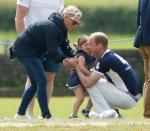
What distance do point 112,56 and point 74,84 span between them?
1.42 metres

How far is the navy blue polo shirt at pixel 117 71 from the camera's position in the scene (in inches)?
543

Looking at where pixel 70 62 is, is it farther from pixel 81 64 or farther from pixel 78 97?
pixel 78 97

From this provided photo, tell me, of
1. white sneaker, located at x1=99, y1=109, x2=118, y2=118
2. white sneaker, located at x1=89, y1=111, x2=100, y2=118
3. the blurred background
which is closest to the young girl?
white sneaker, located at x1=89, y1=111, x2=100, y2=118

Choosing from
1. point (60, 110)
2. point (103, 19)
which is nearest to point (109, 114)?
point (60, 110)

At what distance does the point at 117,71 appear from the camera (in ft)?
45.4

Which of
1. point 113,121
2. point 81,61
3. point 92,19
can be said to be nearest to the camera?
point 113,121

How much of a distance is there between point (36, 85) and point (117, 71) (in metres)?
1.22

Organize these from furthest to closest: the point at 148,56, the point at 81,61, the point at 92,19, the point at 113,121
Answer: the point at 92,19, the point at 81,61, the point at 148,56, the point at 113,121

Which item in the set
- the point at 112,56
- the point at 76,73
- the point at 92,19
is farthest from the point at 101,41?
the point at 92,19

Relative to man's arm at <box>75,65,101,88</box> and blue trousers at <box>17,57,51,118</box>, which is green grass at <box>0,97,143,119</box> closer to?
man's arm at <box>75,65,101,88</box>

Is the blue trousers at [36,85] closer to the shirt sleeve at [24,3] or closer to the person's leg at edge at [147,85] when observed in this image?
the shirt sleeve at [24,3]

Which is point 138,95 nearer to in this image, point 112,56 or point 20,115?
point 112,56

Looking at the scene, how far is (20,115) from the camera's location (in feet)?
44.4

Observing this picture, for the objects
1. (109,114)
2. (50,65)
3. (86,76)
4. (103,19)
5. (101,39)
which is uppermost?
(101,39)
